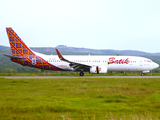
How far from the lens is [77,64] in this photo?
34.3m

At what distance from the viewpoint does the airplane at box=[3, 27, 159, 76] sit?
35.0 meters

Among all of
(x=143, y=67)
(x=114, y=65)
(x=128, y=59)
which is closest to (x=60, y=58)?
(x=114, y=65)

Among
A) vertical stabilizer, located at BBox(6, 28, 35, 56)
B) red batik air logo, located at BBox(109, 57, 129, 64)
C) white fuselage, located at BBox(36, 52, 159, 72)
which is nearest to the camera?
vertical stabilizer, located at BBox(6, 28, 35, 56)

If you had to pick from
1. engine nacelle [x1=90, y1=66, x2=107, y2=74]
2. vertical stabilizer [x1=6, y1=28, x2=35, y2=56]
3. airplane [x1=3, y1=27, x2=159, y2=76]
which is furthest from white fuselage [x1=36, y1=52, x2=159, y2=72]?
vertical stabilizer [x1=6, y1=28, x2=35, y2=56]

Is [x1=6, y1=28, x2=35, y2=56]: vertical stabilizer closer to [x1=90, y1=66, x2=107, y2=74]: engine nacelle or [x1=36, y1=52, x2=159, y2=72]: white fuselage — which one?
[x1=36, y1=52, x2=159, y2=72]: white fuselage

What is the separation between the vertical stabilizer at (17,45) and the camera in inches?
1384

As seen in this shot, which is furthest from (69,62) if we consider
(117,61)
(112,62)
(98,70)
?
(117,61)

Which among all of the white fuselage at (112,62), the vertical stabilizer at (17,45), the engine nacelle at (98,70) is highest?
the vertical stabilizer at (17,45)

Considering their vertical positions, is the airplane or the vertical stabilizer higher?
the vertical stabilizer

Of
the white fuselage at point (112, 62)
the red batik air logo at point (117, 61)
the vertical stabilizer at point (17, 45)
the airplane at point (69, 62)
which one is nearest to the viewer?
the airplane at point (69, 62)

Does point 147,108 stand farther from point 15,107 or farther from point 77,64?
point 77,64

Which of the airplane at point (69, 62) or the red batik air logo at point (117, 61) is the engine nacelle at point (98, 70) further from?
the red batik air logo at point (117, 61)

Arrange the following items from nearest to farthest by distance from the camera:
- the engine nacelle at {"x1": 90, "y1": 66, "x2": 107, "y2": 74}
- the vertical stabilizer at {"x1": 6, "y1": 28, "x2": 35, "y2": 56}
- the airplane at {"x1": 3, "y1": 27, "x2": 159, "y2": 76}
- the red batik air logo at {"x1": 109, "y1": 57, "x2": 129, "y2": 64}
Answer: the engine nacelle at {"x1": 90, "y1": 66, "x2": 107, "y2": 74}
the airplane at {"x1": 3, "y1": 27, "x2": 159, "y2": 76}
the vertical stabilizer at {"x1": 6, "y1": 28, "x2": 35, "y2": 56}
the red batik air logo at {"x1": 109, "y1": 57, "x2": 129, "y2": 64}

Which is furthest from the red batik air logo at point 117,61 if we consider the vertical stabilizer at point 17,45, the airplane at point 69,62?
the vertical stabilizer at point 17,45
